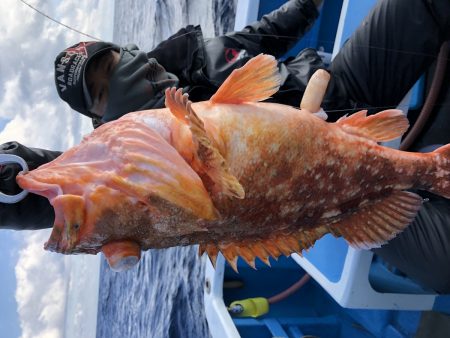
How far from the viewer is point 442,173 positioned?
5.12 ft

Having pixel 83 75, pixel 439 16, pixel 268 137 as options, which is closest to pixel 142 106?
pixel 83 75

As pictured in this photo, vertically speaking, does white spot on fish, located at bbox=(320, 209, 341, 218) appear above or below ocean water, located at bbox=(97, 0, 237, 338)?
above

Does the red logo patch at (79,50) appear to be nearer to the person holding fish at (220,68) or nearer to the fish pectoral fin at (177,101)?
the person holding fish at (220,68)

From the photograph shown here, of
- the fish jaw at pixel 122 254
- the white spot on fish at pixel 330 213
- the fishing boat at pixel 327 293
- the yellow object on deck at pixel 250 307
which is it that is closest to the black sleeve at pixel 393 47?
the fishing boat at pixel 327 293

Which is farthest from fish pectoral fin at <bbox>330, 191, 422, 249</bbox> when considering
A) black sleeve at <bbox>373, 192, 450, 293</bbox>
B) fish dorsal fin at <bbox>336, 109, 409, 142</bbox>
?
black sleeve at <bbox>373, 192, 450, 293</bbox>

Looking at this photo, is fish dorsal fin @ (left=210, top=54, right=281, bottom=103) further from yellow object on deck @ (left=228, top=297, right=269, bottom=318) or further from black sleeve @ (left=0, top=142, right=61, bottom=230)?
yellow object on deck @ (left=228, top=297, right=269, bottom=318)

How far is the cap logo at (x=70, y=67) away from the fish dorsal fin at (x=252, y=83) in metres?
1.09

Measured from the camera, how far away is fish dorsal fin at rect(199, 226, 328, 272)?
1.28 meters

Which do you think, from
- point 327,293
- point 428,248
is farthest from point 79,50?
point 327,293

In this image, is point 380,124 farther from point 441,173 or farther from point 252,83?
point 252,83

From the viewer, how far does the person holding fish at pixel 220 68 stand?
2.01 m

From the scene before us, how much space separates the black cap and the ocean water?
6154 mm

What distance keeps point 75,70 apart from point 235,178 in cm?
135

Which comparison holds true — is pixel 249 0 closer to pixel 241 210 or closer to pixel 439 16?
pixel 439 16
